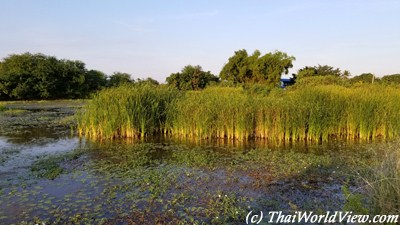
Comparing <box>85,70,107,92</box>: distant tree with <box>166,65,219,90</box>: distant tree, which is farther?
<box>85,70,107,92</box>: distant tree

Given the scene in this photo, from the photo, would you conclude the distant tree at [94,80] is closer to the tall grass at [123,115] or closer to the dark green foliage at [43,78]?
the dark green foliage at [43,78]

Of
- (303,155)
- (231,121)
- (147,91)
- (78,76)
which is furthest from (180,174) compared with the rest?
(78,76)

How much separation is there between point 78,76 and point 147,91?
35.7m

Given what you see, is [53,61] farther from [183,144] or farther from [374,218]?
[374,218]

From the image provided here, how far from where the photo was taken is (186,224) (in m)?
4.32

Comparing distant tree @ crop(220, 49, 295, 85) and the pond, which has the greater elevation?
distant tree @ crop(220, 49, 295, 85)

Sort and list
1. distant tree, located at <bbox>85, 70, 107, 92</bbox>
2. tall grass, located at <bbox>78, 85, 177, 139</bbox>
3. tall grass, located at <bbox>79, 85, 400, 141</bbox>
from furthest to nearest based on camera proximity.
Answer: distant tree, located at <bbox>85, 70, 107, 92</bbox> → tall grass, located at <bbox>78, 85, 177, 139</bbox> → tall grass, located at <bbox>79, 85, 400, 141</bbox>

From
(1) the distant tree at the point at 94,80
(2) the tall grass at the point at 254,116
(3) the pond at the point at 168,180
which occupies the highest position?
(1) the distant tree at the point at 94,80

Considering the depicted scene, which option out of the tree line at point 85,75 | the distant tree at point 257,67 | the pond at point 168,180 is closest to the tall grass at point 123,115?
the pond at point 168,180

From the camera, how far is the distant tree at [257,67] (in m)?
45.1

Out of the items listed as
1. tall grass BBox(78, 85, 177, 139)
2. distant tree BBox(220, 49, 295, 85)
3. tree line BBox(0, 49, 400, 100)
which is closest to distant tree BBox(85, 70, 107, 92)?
tree line BBox(0, 49, 400, 100)

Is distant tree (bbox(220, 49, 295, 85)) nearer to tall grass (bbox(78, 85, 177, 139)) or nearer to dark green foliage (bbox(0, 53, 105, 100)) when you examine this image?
dark green foliage (bbox(0, 53, 105, 100))

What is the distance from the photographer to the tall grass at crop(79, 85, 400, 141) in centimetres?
1097

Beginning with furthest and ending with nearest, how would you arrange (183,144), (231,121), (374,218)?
1. (231,121)
2. (183,144)
3. (374,218)
